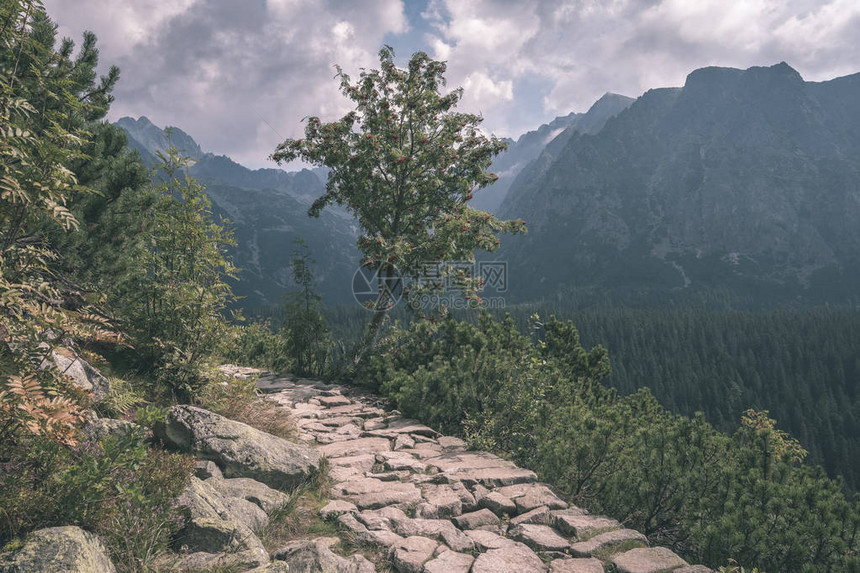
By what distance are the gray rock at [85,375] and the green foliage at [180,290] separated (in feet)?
2.76

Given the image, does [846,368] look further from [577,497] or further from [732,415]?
[577,497]

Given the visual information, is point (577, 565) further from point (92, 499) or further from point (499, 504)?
point (92, 499)

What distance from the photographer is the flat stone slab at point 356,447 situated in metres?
6.09

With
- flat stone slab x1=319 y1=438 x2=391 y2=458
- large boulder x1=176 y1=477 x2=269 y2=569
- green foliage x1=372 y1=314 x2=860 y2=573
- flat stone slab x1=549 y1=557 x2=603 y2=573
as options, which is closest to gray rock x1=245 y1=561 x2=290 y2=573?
large boulder x1=176 y1=477 x2=269 y2=569

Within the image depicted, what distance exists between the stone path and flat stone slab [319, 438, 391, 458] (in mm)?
15

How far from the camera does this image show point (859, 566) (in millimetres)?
3354

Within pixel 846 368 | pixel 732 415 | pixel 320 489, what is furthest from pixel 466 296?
pixel 846 368

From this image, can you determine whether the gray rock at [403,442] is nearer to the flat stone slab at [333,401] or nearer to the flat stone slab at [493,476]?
the flat stone slab at [493,476]

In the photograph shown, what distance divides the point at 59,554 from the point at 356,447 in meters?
4.18

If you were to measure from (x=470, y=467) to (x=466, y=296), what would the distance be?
5944mm

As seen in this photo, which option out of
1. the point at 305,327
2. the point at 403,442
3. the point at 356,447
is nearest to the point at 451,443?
the point at 403,442

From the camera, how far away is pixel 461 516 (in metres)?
4.39

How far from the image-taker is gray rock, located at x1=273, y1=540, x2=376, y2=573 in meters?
3.13

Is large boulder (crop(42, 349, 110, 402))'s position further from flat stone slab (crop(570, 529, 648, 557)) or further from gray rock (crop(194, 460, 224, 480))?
flat stone slab (crop(570, 529, 648, 557))
